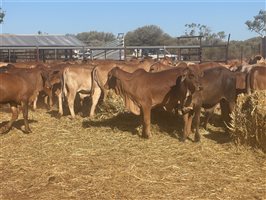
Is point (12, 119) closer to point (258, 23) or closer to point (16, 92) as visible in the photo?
point (16, 92)

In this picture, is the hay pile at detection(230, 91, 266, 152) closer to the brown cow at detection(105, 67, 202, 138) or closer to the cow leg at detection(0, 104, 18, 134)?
the brown cow at detection(105, 67, 202, 138)

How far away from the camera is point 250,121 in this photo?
296 inches

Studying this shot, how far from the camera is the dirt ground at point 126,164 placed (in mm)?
5516

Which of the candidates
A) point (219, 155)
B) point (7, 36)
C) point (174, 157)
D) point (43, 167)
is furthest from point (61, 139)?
point (7, 36)

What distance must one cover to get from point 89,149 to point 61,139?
1.06 m

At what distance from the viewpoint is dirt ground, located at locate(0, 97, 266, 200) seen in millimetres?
5516

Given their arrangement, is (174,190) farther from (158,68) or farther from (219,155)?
(158,68)

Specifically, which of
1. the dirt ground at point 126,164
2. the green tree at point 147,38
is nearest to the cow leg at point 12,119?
the dirt ground at point 126,164

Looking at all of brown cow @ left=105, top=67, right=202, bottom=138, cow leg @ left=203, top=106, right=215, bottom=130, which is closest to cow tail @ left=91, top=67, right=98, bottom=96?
brown cow @ left=105, top=67, right=202, bottom=138

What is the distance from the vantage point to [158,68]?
38.0 feet

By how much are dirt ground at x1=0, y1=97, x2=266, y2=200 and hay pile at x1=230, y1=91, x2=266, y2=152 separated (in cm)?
22

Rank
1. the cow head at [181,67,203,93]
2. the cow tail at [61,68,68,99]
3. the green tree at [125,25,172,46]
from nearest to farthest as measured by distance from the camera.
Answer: the cow head at [181,67,203,93] → the cow tail at [61,68,68,99] → the green tree at [125,25,172,46]

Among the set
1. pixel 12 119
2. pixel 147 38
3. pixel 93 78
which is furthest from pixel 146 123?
pixel 147 38

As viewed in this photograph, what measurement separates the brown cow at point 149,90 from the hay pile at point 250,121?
1.10 metres
